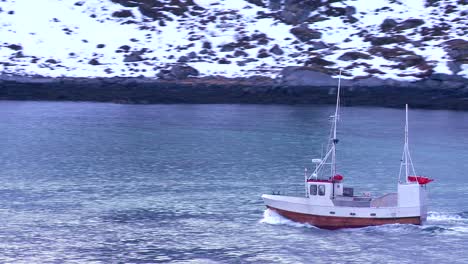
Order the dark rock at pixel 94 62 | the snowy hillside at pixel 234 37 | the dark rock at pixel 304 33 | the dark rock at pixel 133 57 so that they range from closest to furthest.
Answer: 1. the snowy hillside at pixel 234 37
2. the dark rock at pixel 94 62
3. the dark rock at pixel 133 57
4. the dark rock at pixel 304 33

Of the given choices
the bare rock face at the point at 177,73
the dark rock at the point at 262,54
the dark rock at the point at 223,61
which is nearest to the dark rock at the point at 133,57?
the bare rock face at the point at 177,73

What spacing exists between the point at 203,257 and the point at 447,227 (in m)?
13.9

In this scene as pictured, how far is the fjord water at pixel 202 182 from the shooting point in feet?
141

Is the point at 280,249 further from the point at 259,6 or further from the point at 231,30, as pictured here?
the point at 259,6

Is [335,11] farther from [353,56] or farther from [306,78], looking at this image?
[306,78]

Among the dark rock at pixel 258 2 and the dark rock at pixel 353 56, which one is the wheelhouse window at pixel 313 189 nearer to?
the dark rock at pixel 353 56

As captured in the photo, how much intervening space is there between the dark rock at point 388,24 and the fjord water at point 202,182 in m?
34.3

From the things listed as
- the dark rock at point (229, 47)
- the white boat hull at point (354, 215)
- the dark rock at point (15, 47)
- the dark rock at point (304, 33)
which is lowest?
the white boat hull at point (354, 215)

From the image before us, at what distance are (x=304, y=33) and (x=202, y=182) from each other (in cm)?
8301

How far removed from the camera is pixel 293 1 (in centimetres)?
15300

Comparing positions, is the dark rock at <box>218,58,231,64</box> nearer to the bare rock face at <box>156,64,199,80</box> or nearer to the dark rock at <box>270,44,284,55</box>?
the bare rock face at <box>156,64,199,80</box>

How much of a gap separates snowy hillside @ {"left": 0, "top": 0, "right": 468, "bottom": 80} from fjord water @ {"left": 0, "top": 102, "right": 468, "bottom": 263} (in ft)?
59.3

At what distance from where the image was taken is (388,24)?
143 meters

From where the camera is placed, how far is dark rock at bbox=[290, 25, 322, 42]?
458 ft
